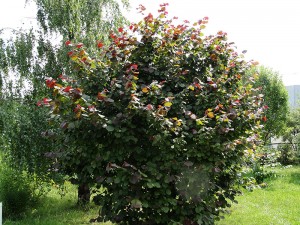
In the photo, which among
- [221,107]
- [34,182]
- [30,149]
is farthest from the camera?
[34,182]

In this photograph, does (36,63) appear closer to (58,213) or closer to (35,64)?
(35,64)

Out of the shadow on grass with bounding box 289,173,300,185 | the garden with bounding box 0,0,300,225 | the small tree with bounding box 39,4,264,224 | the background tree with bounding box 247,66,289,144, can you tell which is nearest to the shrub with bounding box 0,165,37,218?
the garden with bounding box 0,0,300,225

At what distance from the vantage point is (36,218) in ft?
20.2

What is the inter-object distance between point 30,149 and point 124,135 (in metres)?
3.18

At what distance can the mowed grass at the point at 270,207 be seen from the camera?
5.96 meters

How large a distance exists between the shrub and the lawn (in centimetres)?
24

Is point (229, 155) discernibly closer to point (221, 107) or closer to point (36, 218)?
point (221, 107)

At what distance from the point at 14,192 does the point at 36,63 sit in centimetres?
249

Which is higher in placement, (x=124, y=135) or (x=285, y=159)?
(x=124, y=135)

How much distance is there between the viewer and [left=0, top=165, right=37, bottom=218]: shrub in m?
6.30

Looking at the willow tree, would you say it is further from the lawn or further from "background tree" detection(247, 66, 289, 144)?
"background tree" detection(247, 66, 289, 144)

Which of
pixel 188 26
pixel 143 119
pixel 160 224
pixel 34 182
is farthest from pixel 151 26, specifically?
pixel 34 182

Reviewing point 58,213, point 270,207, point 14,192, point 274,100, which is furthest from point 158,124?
point 274,100

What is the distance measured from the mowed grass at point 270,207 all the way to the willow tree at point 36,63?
3560 millimetres
